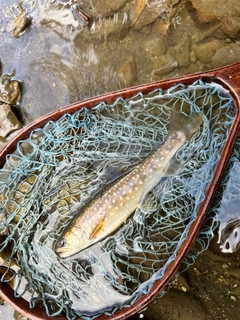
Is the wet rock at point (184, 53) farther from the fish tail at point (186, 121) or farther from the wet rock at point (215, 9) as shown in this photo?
the fish tail at point (186, 121)

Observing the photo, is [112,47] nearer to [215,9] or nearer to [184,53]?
[184,53]

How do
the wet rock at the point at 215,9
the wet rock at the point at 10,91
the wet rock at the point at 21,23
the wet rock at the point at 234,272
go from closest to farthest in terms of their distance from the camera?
the wet rock at the point at 234,272
the wet rock at the point at 215,9
the wet rock at the point at 10,91
the wet rock at the point at 21,23

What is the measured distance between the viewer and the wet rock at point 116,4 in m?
3.30

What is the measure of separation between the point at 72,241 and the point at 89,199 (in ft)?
1.07

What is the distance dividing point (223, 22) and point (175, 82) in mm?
1168

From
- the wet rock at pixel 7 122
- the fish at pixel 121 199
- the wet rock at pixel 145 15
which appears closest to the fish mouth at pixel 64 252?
the fish at pixel 121 199

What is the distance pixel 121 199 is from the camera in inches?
97.8

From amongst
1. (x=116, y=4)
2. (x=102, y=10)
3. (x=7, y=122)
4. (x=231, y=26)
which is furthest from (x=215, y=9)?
(x=7, y=122)

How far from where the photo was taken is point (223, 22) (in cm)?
312

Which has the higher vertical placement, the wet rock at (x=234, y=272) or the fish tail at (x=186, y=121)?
the fish tail at (x=186, y=121)

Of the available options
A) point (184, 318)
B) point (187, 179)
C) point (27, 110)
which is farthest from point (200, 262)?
point (27, 110)

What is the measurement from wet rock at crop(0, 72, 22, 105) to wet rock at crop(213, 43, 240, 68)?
71.8 inches

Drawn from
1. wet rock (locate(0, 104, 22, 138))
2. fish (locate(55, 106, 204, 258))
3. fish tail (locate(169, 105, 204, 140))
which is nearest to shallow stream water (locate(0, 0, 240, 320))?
wet rock (locate(0, 104, 22, 138))

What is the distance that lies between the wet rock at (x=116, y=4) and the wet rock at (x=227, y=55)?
3.25ft
